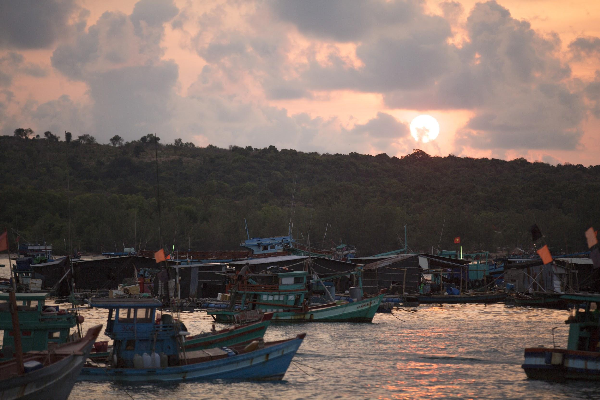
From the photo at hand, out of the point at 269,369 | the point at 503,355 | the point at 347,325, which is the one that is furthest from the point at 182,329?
the point at 347,325

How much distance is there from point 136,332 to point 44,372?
6.76 meters

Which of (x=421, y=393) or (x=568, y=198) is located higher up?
(x=568, y=198)

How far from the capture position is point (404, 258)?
234 ft

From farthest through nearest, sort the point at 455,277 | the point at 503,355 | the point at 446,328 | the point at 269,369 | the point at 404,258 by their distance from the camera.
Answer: the point at 455,277 → the point at 404,258 → the point at 446,328 → the point at 503,355 → the point at 269,369

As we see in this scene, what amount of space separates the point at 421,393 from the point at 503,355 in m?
10.4

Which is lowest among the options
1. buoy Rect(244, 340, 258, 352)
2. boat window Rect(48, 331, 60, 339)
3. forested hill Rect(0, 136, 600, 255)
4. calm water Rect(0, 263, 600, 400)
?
calm water Rect(0, 263, 600, 400)

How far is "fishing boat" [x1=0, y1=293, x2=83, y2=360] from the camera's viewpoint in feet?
91.3

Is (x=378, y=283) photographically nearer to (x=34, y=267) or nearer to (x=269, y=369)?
(x=34, y=267)

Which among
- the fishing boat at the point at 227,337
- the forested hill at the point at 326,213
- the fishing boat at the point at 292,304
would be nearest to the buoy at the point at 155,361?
the fishing boat at the point at 227,337

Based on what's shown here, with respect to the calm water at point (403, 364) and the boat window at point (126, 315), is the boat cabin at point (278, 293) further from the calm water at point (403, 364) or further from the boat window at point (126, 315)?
the boat window at point (126, 315)

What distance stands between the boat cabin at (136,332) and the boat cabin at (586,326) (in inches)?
605

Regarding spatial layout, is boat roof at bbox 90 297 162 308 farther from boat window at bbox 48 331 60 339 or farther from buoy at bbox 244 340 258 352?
buoy at bbox 244 340 258 352

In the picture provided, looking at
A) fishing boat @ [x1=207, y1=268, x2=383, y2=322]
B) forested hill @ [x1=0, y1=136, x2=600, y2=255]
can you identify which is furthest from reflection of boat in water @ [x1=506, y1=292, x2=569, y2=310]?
forested hill @ [x1=0, y1=136, x2=600, y2=255]

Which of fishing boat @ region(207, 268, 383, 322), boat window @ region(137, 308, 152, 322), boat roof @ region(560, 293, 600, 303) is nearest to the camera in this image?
boat window @ region(137, 308, 152, 322)
